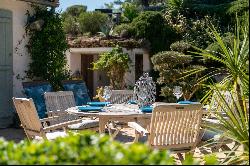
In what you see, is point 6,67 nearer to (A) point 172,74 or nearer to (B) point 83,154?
(A) point 172,74

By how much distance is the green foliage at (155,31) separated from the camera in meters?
14.1

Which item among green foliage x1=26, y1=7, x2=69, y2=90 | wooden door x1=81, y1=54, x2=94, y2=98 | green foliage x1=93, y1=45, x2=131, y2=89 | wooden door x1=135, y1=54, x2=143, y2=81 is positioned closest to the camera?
green foliage x1=26, y1=7, x2=69, y2=90

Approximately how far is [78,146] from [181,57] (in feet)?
33.4

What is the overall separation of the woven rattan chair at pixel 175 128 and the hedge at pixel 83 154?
2.66 meters

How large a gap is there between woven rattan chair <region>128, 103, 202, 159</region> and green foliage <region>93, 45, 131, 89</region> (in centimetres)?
850

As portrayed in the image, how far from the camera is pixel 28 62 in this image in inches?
406

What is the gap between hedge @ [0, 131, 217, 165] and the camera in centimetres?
232

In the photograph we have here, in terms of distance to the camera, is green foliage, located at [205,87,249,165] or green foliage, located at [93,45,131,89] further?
green foliage, located at [93,45,131,89]

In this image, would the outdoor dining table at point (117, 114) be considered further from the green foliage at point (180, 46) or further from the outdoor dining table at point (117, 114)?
the green foliage at point (180, 46)

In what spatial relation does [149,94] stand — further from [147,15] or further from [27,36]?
[147,15]

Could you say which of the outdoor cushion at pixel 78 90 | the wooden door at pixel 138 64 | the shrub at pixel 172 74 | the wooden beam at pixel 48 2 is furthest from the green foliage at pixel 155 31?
the outdoor cushion at pixel 78 90

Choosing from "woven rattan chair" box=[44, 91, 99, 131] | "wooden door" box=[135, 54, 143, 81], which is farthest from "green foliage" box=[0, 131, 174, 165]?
"wooden door" box=[135, 54, 143, 81]

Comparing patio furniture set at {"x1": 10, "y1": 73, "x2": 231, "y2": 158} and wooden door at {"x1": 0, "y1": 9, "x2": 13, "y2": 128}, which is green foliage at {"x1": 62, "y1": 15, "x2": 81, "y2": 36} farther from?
patio furniture set at {"x1": 10, "y1": 73, "x2": 231, "y2": 158}

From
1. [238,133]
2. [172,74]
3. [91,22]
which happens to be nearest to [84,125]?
[238,133]
